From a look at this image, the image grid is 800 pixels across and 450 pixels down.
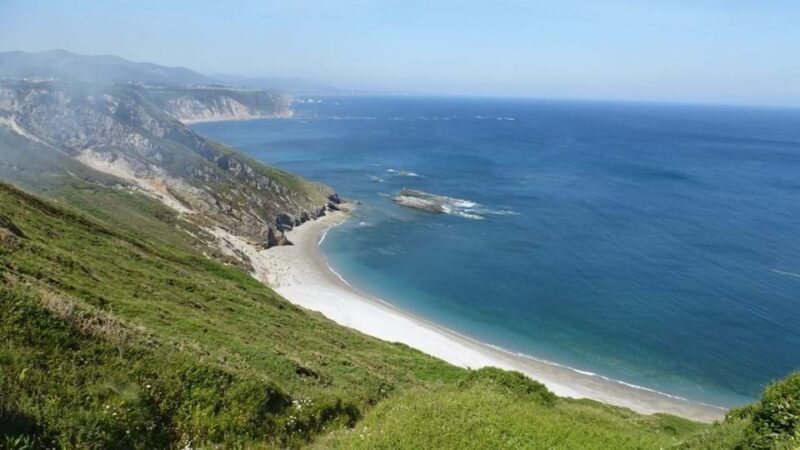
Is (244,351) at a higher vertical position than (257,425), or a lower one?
lower

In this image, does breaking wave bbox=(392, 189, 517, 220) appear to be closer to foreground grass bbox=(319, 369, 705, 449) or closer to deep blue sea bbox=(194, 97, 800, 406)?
deep blue sea bbox=(194, 97, 800, 406)

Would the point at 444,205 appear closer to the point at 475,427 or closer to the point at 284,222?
the point at 284,222

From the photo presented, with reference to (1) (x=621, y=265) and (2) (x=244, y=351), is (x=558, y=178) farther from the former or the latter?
(2) (x=244, y=351)

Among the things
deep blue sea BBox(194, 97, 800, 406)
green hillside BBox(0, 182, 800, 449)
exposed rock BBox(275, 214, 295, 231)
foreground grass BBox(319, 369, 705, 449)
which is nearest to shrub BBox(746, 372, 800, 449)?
green hillside BBox(0, 182, 800, 449)

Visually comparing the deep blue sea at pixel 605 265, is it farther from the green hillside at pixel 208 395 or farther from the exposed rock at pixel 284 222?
the green hillside at pixel 208 395

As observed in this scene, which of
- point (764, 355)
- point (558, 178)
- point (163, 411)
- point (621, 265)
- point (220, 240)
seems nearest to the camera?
point (163, 411)

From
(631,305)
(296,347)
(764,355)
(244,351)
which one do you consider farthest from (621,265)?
(244,351)

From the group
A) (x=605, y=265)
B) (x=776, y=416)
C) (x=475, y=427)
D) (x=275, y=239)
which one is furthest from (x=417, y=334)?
(x=776, y=416)

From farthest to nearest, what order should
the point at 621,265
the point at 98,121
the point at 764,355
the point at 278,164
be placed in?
the point at 278,164 < the point at 98,121 < the point at 621,265 < the point at 764,355
